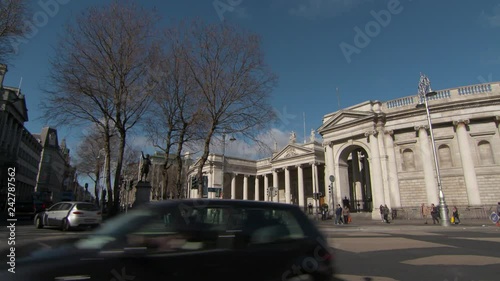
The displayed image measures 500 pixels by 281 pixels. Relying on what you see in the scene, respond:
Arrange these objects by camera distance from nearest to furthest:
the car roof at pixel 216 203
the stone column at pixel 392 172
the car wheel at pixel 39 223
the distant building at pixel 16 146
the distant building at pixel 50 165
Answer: the car roof at pixel 216 203
the car wheel at pixel 39 223
the stone column at pixel 392 172
the distant building at pixel 16 146
the distant building at pixel 50 165

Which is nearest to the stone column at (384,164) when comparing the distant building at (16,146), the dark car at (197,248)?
the dark car at (197,248)

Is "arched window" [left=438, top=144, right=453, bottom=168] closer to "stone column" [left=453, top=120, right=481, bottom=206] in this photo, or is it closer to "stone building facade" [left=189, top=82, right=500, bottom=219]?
"stone building facade" [left=189, top=82, right=500, bottom=219]

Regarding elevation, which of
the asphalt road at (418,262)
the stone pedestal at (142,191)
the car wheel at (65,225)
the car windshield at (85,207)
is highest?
the stone pedestal at (142,191)

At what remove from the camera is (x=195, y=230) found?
3459 mm

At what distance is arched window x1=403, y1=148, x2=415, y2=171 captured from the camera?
112 ft

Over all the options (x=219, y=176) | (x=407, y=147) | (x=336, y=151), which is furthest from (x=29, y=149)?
(x=407, y=147)

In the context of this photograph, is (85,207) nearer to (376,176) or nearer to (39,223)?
(39,223)

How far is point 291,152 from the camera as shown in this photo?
57.1 meters

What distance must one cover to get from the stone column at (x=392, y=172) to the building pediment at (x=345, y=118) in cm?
322

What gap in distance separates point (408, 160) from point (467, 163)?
5.80 m

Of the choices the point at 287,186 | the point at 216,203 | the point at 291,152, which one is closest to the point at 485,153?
the point at 291,152

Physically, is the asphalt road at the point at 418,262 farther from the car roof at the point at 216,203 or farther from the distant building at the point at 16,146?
the distant building at the point at 16,146

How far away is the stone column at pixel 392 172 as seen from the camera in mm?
33344

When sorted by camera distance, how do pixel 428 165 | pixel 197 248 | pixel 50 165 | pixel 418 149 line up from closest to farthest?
1. pixel 197 248
2. pixel 428 165
3. pixel 418 149
4. pixel 50 165
